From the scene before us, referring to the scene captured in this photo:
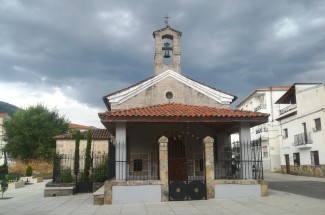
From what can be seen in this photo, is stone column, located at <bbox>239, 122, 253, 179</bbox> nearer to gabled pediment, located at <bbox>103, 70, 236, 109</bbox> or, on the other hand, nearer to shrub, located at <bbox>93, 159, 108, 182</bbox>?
gabled pediment, located at <bbox>103, 70, 236, 109</bbox>

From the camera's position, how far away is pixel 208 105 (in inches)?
655

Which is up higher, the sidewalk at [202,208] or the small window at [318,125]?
the small window at [318,125]

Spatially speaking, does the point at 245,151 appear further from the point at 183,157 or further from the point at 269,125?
the point at 269,125

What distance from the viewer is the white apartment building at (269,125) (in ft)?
122

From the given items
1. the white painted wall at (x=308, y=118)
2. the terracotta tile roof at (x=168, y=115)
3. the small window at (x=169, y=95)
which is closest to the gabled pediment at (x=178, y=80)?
the small window at (x=169, y=95)

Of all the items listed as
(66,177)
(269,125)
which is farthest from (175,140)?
(269,125)

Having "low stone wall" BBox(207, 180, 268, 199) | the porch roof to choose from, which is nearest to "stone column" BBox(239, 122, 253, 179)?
the porch roof

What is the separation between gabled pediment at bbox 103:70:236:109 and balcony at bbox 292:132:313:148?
14661mm

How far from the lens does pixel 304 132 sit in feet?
94.2

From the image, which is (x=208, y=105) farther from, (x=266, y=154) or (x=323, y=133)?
(x=266, y=154)

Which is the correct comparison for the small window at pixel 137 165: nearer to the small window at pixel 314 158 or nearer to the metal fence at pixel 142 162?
the metal fence at pixel 142 162

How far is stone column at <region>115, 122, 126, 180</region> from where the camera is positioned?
39.7ft

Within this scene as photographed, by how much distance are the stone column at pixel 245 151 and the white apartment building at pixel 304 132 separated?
51.0 feet

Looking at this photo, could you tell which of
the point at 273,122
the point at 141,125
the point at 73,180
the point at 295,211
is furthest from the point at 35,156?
the point at 295,211
